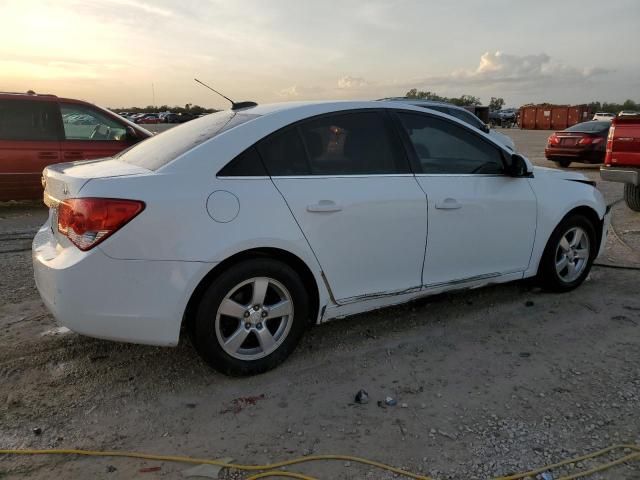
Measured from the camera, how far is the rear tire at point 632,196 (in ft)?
27.0

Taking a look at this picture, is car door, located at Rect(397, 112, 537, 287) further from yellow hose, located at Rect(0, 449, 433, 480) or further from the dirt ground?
→ yellow hose, located at Rect(0, 449, 433, 480)

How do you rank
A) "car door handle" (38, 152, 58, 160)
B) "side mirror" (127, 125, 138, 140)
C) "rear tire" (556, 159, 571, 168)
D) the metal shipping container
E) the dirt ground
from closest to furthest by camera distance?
the dirt ground < "car door handle" (38, 152, 58, 160) < "side mirror" (127, 125, 138, 140) < "rear tire" (556, 159, 571, 168) < the metal shipping container

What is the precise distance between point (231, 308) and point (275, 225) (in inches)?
20.9

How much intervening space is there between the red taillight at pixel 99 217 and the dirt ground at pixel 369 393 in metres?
0.92

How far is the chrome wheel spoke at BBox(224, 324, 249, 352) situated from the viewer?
3186mm

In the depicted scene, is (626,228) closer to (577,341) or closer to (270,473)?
(577,341)

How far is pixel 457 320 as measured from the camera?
13.8ft

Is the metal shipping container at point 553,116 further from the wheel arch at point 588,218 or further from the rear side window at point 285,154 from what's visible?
the rear side window at point 285,154

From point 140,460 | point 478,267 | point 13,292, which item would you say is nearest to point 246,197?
point 140,460

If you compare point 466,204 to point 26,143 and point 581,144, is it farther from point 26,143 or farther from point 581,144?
point 581,144

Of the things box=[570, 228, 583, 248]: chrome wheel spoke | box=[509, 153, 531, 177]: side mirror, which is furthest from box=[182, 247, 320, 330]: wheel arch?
box=[570, 228, 583, 248]: chrome wheel spoke

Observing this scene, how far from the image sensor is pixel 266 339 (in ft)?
10.8

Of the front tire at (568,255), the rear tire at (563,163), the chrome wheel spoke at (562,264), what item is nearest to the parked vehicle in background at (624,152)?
the front tire at (568,255)

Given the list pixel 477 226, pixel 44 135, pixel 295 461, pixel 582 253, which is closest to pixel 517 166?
pixel 477 226
